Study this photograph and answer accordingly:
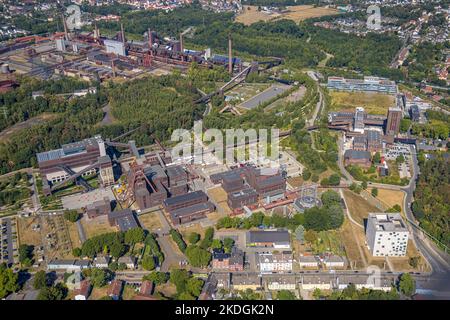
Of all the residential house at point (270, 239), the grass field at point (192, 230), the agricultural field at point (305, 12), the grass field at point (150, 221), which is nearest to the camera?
the residential house at point (270, 239)

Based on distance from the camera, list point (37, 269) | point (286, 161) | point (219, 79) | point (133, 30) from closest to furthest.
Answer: point (37, 269) → point (286, 161) → point (219, 79) → point (133, 30)

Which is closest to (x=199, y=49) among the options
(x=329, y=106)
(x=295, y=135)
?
(x=329, y=106)

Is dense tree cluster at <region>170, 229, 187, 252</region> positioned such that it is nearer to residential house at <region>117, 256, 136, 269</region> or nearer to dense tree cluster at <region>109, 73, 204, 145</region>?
residential house at <region>117, 256, 136, 269</region>

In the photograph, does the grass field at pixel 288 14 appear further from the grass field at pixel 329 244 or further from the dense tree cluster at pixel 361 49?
the grass field at pixel 329 244

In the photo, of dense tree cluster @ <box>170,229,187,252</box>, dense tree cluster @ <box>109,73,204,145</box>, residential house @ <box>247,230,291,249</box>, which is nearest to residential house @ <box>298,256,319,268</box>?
residential house @ <box>247,230,291,249</box>

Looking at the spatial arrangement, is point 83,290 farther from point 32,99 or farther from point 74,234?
point 32,99

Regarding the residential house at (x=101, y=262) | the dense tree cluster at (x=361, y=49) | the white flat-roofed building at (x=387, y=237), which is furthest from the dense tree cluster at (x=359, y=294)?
the dense tree cluster at (x=361, y=49)

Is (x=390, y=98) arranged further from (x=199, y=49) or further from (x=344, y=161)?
(x=199, y=49)
